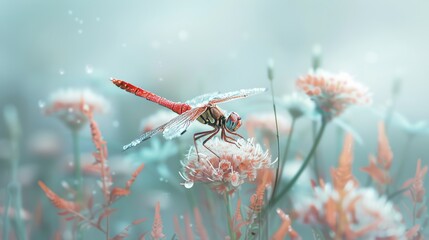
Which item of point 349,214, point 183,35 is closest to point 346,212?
point 349,214

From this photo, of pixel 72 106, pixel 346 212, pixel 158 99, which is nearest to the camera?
pixel 346 212

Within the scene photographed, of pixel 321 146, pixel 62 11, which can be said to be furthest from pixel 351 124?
pixel 62 11

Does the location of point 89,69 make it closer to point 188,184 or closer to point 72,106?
point 72,106

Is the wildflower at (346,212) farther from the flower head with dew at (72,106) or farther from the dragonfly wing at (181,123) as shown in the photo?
the flower head with dew at (72,106)

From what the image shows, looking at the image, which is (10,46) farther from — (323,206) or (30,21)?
(323,206)

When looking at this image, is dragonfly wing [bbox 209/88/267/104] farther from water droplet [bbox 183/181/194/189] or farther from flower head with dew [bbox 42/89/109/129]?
flower head with dew [bbox 42/89/109/129]

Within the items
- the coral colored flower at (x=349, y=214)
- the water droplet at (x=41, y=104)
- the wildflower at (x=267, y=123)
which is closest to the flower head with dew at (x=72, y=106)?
the water droplet at (x=41, y=104)
